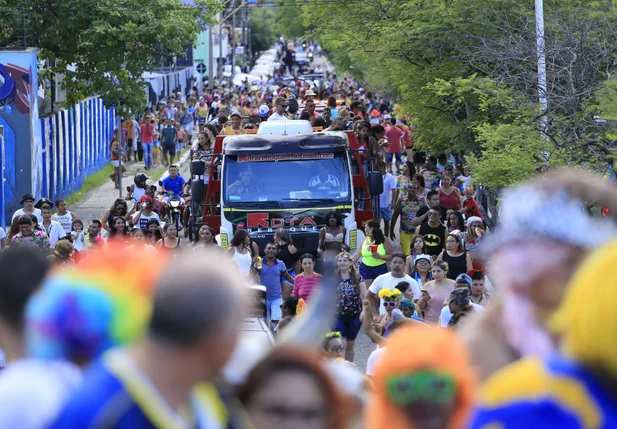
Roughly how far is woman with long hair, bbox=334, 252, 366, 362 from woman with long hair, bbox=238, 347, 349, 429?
25.6 ft

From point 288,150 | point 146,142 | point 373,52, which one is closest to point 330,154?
point 288,150

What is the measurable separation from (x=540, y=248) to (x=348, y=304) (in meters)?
8.46

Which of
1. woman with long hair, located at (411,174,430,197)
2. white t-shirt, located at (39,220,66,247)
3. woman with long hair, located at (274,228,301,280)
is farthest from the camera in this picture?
woman with long hair, located at (411,174,430,197)

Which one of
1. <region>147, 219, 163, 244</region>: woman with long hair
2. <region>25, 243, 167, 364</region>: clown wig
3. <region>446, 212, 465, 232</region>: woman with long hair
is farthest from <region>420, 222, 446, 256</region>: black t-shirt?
<region>25, 243, 167, 364</region>: clown wig

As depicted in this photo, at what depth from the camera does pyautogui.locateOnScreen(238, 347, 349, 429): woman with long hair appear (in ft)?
8.85

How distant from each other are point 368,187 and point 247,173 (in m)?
1.72

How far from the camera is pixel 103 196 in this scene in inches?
1107

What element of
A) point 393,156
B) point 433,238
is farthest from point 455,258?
point 393,156

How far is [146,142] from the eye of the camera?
32812 millimetres

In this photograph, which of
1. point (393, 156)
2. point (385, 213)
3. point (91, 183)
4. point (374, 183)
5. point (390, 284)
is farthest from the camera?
point (393, 156)

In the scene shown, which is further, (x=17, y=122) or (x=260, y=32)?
(x=260, y=32)

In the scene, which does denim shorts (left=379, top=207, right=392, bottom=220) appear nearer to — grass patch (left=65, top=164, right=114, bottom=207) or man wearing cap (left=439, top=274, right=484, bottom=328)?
man wearing cap (left=439, top=274, right=484, bottom=328)

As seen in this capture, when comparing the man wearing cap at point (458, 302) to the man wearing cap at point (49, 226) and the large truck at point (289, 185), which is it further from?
the man wearing cap at point (49, 226)

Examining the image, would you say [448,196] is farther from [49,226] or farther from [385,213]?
[49,226]
